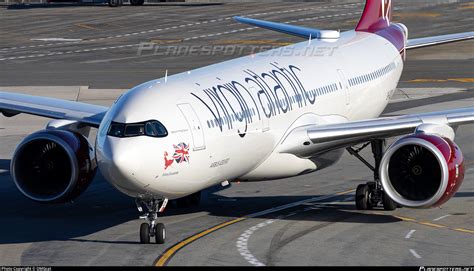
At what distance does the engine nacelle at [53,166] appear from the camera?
2995 cm

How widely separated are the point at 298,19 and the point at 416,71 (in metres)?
25.4

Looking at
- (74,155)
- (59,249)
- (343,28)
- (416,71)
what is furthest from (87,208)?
(343,28)

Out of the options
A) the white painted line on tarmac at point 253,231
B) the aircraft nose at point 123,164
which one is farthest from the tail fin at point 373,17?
the aircraft nose at point 123,164

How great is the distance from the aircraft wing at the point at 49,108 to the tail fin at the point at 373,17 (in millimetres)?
13156

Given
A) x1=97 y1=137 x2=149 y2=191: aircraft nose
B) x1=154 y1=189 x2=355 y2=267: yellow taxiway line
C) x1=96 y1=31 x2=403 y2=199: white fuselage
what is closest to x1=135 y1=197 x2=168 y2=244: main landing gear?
x1=154 y1=189 x2=355 y2=267: yellow taxiway line

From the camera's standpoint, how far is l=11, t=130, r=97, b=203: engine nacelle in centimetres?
2995

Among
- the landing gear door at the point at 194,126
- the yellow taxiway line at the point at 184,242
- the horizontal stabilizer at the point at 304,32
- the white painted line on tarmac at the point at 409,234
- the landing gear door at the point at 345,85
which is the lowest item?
the white painted line on tarmac at the point at 409,234

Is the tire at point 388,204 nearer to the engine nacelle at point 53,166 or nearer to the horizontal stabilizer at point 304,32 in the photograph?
the engine nacelle at point 53,166

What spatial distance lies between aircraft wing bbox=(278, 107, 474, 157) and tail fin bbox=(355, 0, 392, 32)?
40.0 ft

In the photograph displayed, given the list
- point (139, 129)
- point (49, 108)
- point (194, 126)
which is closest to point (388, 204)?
point (194, 126)

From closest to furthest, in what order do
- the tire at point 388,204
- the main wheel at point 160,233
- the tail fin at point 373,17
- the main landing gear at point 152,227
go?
the main landing gear at point 152,227, the main wheel at point 160,233, the tire at point 388,204, the tail fin at point 373,17

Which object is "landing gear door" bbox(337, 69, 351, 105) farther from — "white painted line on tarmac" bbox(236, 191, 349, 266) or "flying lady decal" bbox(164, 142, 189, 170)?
"flying lady decal" bbox(164, 142, 189, 170)

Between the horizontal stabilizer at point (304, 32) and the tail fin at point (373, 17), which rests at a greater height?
the tail fin at point (373, 17)

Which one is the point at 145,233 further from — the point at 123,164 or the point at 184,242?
the point at 123,164
